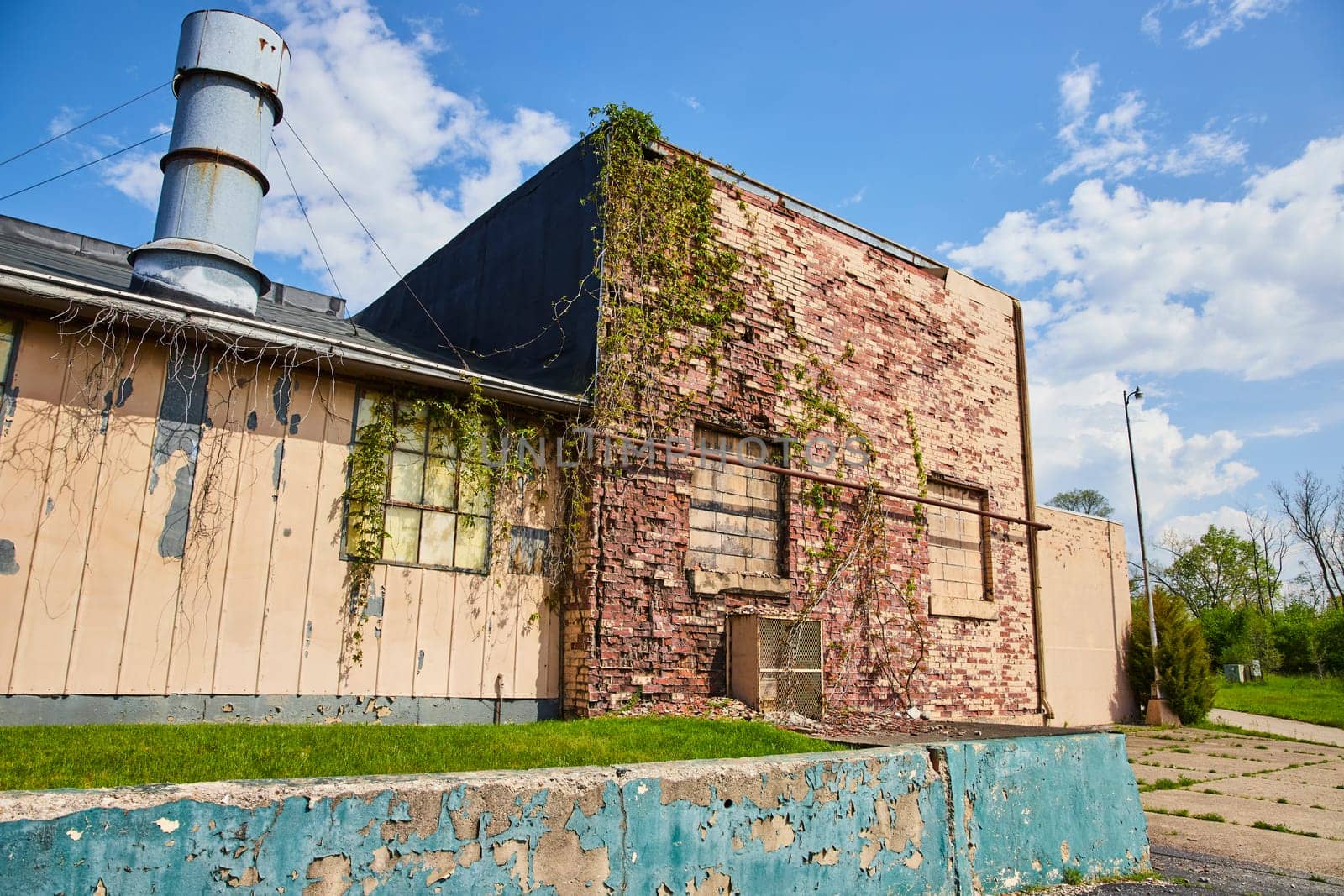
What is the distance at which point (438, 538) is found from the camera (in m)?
7.13

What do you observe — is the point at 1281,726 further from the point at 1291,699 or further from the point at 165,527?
the point at 165,527

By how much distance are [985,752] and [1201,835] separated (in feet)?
9.83

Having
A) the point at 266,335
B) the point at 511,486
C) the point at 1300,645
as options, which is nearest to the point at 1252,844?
the point at 511,486

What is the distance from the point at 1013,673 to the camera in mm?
11305

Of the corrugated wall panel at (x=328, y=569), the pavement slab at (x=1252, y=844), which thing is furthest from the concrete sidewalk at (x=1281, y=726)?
the corrugated wall panel at (x=328, y=569)

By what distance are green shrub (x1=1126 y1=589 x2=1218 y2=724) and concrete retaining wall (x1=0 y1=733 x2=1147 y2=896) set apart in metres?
10.2

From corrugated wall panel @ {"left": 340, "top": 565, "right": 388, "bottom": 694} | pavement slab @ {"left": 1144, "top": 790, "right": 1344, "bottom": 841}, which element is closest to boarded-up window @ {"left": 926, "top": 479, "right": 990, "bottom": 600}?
pavement slab @ {"left": 1144, "top": 790, "right": 1344, "bottom": 841}

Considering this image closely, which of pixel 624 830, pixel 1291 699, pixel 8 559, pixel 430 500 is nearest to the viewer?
pixel 624 830

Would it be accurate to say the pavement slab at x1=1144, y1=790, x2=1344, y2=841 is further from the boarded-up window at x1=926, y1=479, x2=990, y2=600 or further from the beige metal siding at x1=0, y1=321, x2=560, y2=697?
the beige metal siding at x1=0, y1=321, x2=560, y2=697

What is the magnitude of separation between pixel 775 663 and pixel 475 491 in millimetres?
3210

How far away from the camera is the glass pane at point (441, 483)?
7.19m

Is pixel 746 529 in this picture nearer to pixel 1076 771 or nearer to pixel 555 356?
pixel 555 356

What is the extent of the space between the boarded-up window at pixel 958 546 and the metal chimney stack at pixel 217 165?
25.9 ft

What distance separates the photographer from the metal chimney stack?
7777 mm
